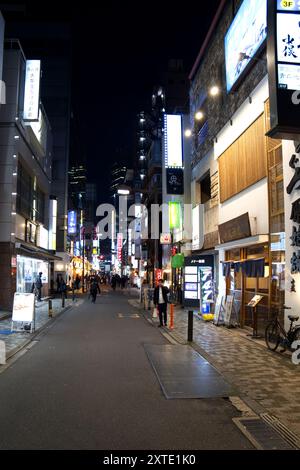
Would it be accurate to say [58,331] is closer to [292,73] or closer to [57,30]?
[292,73]

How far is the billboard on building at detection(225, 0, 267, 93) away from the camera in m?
15.0

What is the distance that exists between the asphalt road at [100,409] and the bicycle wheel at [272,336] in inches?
136

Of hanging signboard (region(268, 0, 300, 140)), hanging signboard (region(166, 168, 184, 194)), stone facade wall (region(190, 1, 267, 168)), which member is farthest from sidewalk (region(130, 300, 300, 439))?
hanging signboard (region(166, 168, 184, 194))

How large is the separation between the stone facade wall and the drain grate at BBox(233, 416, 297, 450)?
38.4 feet

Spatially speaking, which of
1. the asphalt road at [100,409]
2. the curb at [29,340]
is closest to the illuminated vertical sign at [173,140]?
the curb at [29,340]

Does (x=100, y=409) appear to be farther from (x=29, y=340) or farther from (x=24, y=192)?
(x=24, y=192)

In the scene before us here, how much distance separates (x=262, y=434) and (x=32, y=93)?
86.3ft

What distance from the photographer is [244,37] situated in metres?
16.5

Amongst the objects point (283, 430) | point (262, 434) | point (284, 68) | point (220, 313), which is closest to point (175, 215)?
point (220, 313)

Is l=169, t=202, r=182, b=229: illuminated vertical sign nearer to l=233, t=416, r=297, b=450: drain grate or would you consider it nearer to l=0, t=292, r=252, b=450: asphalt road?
l=0, t=292, r=252, b=450: asphalt road

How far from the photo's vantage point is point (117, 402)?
7.38 meters

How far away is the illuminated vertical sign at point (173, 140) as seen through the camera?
29.8 m
